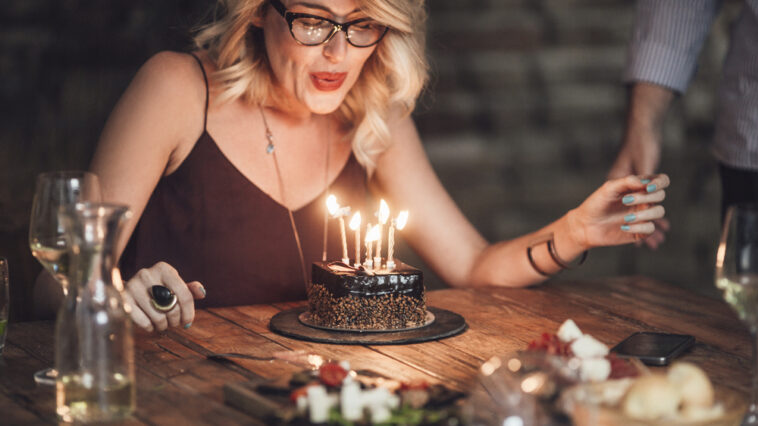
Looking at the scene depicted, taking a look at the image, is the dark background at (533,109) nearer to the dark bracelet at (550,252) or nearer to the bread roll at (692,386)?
the dark bracelet at (550,252)

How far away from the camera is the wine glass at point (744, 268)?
127 centimetres

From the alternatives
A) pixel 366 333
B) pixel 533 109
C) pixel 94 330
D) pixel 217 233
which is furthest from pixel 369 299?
pixel 533 109

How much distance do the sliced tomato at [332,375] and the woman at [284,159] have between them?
939 millimetres

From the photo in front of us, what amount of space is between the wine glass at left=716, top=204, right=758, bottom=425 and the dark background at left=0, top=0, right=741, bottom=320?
1995mm

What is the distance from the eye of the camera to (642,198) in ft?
6.41

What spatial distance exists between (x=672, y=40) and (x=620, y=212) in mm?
919

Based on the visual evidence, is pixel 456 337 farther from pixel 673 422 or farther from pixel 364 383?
pixel 673 422

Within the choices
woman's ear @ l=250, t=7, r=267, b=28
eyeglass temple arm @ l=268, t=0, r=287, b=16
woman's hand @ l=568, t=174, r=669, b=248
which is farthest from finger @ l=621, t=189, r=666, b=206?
woman's ear @ l=250, t=7, r=267, b=28

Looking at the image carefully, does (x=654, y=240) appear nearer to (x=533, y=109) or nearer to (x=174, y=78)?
(x=174, y=78)

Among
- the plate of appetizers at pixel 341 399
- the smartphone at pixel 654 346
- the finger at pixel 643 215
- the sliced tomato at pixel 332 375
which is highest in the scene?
the finger at pixel 643 215

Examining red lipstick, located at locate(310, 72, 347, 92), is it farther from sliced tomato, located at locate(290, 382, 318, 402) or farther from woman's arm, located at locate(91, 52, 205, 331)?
sliced tomato, located at locate(290, 382, 318, 402)

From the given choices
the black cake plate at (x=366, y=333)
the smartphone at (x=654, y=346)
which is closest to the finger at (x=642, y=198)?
the smartphone at (x=654, y=346)

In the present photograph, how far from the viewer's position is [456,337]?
1.72 meters

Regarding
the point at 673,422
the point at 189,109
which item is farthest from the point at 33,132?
the point at 673,422
